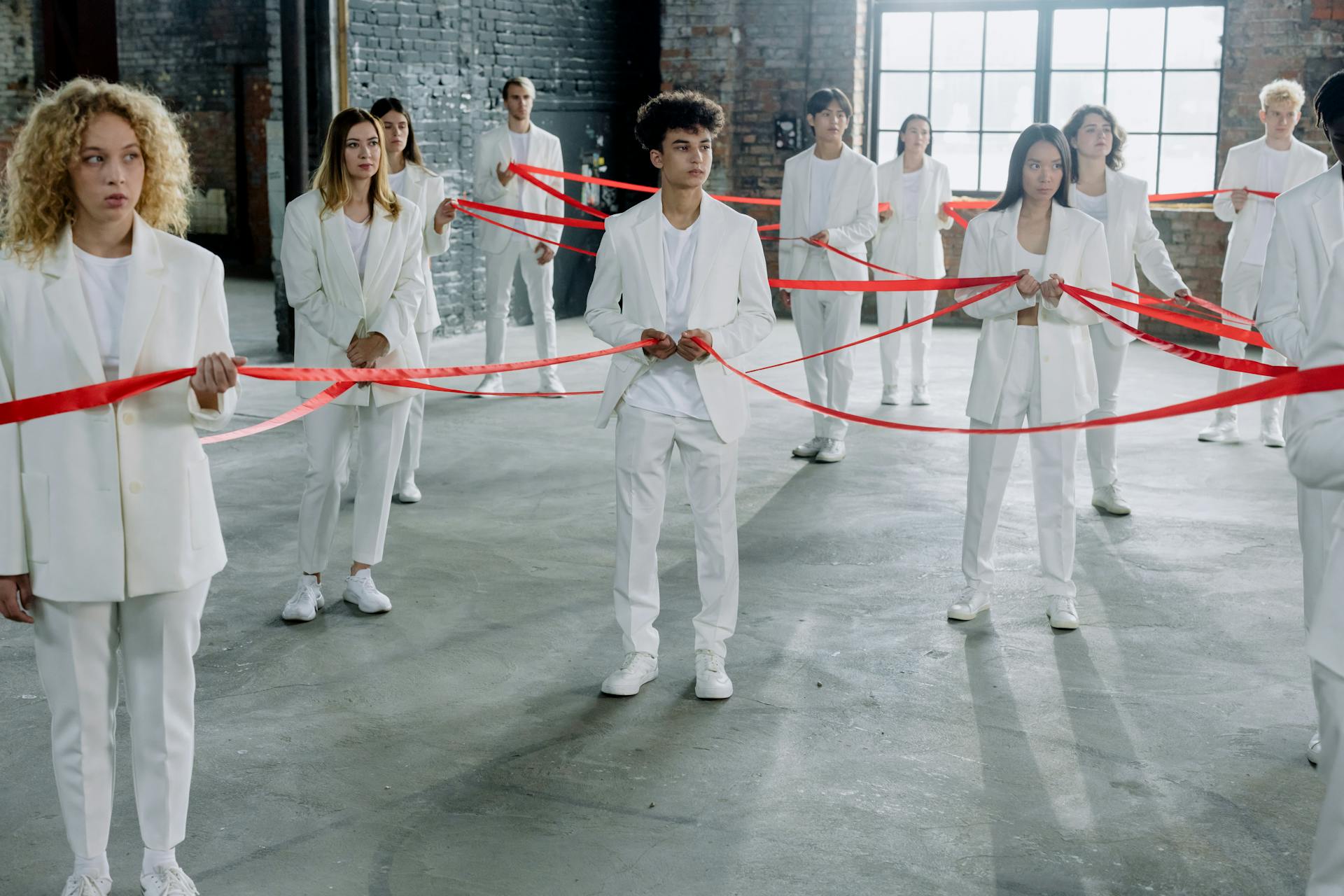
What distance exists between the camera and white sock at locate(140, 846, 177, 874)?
9.35ft

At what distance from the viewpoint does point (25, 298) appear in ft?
8.57

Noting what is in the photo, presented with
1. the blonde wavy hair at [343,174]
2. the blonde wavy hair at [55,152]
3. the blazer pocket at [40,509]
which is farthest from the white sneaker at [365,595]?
the blonde wavy hair at [55,152]

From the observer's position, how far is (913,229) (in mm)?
8672

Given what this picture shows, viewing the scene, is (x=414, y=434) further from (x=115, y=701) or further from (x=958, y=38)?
(x=958, y=38)

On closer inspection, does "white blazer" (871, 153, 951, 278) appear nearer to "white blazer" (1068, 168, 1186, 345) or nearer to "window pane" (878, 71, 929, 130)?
"white blazer" (1068, 168, 1186, 345)

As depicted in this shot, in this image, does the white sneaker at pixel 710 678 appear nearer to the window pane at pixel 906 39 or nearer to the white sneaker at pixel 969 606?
the white sneaker at pixel 969 606

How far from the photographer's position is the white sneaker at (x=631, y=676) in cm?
412

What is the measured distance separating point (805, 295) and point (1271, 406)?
2635 millimetres

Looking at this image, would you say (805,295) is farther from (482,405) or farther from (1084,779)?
(1084,779)

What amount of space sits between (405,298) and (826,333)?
3066 millimetres

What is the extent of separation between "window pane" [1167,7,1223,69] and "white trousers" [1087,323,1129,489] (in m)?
6.25

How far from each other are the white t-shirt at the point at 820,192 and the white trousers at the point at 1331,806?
5.38 m

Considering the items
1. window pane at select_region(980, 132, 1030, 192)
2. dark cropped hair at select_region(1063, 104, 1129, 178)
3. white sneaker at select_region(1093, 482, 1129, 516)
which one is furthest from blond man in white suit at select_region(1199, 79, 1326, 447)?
window pane at select_region(980, 132, 1030, 192)

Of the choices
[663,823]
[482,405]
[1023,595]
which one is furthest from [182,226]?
[482,405]
